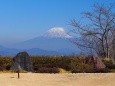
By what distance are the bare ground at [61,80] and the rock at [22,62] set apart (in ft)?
12.7

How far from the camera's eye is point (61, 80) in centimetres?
1609

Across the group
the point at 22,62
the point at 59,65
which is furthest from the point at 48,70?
the point at 22,62

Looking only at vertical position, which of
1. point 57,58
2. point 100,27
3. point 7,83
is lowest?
point 7,83

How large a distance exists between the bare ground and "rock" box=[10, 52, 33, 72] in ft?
12.7

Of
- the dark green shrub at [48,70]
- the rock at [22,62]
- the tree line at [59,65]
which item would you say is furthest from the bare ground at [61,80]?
the rock at [22,62]

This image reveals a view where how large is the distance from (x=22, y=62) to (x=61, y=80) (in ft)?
19.0

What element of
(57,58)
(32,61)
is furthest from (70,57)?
(32,61)

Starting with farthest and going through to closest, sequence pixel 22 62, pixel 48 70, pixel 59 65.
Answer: pixel 59 65 → pixel 22 62 → pixel 48 70

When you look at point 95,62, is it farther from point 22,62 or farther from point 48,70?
point 22,62

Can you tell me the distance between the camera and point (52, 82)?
15.5 m

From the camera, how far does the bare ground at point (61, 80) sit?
49.4ft

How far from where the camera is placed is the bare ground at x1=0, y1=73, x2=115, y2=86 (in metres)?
15.0

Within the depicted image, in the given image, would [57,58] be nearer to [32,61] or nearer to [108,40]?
[32,61]

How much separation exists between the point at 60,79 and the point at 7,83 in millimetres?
2579
